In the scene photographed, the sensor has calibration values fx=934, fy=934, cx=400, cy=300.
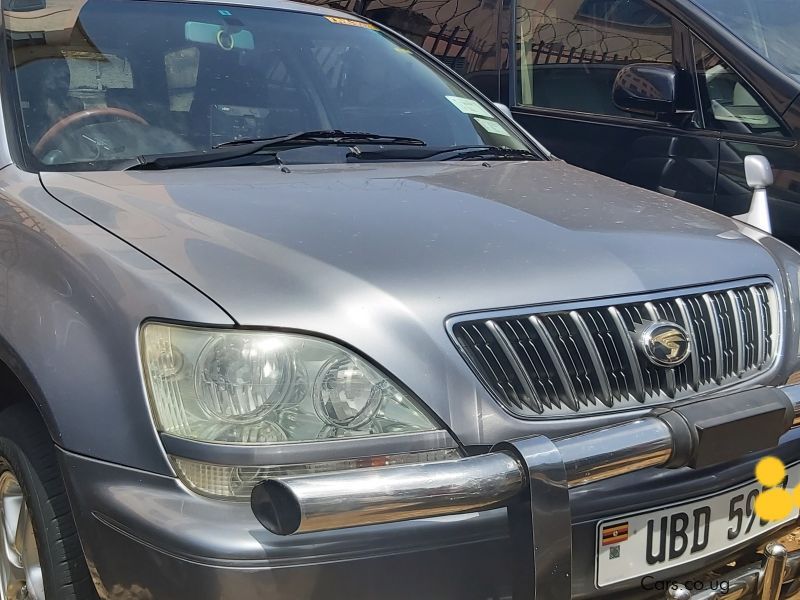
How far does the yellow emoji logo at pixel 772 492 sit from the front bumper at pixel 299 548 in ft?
1.37

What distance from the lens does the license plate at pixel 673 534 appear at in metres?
1.81

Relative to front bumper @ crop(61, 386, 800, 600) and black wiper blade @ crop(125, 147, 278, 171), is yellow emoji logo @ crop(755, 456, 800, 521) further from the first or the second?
black wiper blade @ crop(125, 147, 278, 171)

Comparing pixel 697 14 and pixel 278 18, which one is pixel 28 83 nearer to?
pixel 278 18

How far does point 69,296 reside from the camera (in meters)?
1.88

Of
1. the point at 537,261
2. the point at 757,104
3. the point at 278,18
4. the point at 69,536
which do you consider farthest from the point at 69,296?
the point at 757,104

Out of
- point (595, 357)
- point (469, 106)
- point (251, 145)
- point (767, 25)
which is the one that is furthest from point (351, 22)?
point (595, 357)

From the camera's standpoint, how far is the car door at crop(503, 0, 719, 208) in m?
4.10

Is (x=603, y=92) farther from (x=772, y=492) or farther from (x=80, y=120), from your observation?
(x=772, y=492)

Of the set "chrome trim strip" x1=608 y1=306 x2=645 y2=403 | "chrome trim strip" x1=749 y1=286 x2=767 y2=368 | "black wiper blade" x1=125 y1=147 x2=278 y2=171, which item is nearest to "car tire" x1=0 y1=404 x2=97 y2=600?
"black wiper blade" x1=125 y1=147 x2=278 y2=171

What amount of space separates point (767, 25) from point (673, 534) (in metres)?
2.99

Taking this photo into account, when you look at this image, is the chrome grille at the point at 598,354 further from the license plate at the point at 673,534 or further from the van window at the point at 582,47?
the van window at the point at 582,47

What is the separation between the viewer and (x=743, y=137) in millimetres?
3852

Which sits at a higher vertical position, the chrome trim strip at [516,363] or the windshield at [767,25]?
the windshield at [767,25]

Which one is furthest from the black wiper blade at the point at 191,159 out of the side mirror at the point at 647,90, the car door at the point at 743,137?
the car door at the point at 743,137
